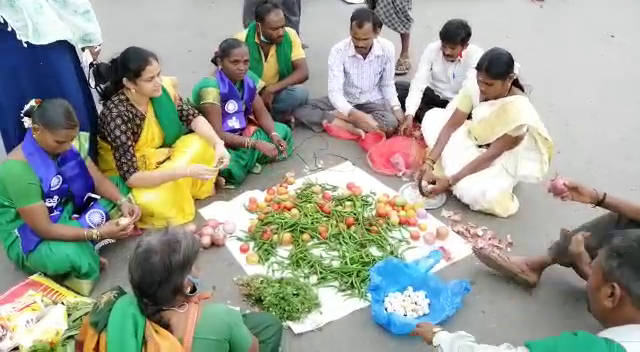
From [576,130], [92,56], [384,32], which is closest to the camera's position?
[92,56]

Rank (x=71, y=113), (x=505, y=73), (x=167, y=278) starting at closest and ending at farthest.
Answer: (x=167, y=278), (x=71, y=113), (x=505, y=73)

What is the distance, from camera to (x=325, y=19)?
607cm

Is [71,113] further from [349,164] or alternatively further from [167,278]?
[349,164]

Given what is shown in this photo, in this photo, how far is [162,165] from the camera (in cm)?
333

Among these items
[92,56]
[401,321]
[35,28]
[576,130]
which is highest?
[35,28]

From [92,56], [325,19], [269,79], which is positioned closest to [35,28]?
[92,56]

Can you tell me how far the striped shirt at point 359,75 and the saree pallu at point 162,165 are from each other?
114 centimetres

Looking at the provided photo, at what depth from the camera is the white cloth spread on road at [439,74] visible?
13.1 feet

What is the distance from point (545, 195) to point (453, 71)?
107 cm

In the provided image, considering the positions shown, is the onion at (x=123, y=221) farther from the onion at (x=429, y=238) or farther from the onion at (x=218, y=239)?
the onion at (x=429, y=238)

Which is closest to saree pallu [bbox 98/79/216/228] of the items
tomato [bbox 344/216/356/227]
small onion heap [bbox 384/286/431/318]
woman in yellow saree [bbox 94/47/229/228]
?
woman in yellow saree [bbox 94/47/229/228]

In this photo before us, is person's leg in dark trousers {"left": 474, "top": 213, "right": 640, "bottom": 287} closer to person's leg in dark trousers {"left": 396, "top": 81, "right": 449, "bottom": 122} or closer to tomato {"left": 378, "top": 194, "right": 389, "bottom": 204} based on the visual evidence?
tomato {"left": 378, "top": 194, "right": 389, "bottom": 204}

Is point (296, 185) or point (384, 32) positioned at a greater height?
point (384, 32)

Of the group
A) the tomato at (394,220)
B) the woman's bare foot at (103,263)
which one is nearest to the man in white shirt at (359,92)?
the tomato at (394,220)
